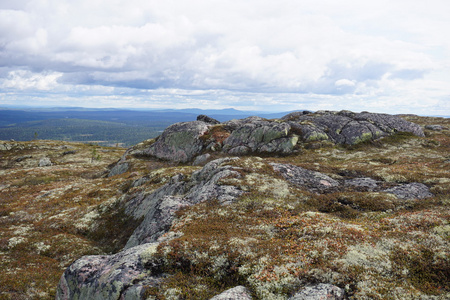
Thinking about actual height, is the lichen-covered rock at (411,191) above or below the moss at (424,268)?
above

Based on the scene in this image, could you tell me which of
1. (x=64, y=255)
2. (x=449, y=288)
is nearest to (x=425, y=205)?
(x=449, y=288)

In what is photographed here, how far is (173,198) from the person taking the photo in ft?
79.8

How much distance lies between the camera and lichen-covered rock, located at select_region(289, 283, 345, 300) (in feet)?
33.1

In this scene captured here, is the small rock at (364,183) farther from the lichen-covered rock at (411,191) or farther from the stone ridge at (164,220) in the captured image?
the lichen-covered rock at (411,191)

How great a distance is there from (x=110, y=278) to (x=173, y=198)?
11.6m

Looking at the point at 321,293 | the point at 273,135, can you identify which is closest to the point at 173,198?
the point at 321,293

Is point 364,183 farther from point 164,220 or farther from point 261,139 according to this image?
point 261,139

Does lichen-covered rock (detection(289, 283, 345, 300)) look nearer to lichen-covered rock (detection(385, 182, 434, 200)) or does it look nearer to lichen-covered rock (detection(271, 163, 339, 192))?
lichen-covered rock (detection(271, 163, 339, 192))

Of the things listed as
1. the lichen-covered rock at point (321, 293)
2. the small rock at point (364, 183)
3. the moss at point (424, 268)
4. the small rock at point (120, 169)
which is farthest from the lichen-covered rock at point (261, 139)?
the lichen-covered rock at point (321, 293)

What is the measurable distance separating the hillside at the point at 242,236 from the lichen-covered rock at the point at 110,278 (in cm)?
7

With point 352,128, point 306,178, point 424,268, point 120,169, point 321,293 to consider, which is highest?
point 352,128

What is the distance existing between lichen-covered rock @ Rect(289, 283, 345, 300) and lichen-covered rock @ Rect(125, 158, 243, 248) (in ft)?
40.3

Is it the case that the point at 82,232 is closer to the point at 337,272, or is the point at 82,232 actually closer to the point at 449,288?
the point at 337,272

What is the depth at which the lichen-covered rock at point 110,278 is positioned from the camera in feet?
40.6
